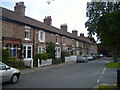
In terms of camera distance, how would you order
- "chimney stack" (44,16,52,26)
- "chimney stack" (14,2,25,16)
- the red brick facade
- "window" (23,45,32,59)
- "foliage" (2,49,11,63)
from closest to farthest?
"foliage" (2,49,11,63), the red brick facade, "window" (23,45,32,59), "chimney stack" (14,2,25,16), "chimney stack" (44,16,52,26)

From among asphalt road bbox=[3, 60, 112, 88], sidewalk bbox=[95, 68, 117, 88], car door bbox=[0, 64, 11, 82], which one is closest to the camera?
car door bbox=[0, 64, 11, 82]

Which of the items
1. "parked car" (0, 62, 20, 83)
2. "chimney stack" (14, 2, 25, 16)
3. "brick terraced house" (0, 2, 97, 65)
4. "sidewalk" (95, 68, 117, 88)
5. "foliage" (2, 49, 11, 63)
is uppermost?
"chimney stack" (14, 2, 25, 16)

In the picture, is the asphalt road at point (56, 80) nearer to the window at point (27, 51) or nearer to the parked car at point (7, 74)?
the parked car at point (7, 74)

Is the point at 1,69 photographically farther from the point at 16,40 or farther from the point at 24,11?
the point at 24,11

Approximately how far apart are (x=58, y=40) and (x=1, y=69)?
85.3ft

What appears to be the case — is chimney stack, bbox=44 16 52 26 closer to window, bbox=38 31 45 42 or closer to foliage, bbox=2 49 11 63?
window, bbox=38 31 45 42

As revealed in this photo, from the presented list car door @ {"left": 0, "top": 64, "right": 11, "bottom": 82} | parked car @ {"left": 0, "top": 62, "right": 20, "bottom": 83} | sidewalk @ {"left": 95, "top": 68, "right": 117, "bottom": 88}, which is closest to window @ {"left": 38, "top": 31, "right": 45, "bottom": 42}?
sidewalk @ {"left": 95, "top": 68, "right": 117, "bottom": 88}

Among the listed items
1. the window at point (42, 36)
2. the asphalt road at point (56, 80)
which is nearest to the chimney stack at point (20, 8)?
the window at point (42, 36)

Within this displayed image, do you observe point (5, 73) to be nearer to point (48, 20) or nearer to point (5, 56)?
point (5, 56)

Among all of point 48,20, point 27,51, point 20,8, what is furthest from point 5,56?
point 48,20

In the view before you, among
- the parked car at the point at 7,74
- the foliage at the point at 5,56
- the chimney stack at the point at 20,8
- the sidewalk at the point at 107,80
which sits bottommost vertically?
the sidewalk at the point at 107,80

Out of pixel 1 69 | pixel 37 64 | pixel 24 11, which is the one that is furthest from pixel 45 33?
pixel 1 69

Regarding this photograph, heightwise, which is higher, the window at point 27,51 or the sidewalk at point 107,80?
the window at point 27,51

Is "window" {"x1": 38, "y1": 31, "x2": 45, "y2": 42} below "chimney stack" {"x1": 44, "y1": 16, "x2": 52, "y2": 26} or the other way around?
below
